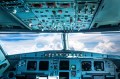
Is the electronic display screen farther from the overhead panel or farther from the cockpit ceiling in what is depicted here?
the overhead panel

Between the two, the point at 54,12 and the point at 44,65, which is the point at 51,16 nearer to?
the point at 54,12

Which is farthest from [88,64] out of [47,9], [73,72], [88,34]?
[47,9]

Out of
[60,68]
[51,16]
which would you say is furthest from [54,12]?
[60,68]

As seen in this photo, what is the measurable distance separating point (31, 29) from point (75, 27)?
1167mm

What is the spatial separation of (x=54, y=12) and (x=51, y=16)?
1.10 feet

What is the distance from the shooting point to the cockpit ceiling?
12.3 feet

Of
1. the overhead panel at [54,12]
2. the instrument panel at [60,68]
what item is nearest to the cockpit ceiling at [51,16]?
the overhead panel at [54,12]

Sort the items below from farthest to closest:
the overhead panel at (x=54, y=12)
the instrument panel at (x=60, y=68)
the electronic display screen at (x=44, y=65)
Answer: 1. the electronic display screen at (x=44, y=65)
2. the instrument panel at (x=60, y=68)
3. the overhead panel at (x=54, y=12)

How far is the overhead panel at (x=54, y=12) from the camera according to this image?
371 cm

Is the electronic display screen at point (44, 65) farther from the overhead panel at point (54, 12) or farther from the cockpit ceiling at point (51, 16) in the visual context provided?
the overhead panel at point (54, 12)

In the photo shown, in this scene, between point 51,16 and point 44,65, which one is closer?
point 51,16

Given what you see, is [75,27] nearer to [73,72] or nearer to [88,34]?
[88,34]

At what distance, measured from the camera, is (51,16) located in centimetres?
457

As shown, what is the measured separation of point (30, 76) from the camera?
6.92m
